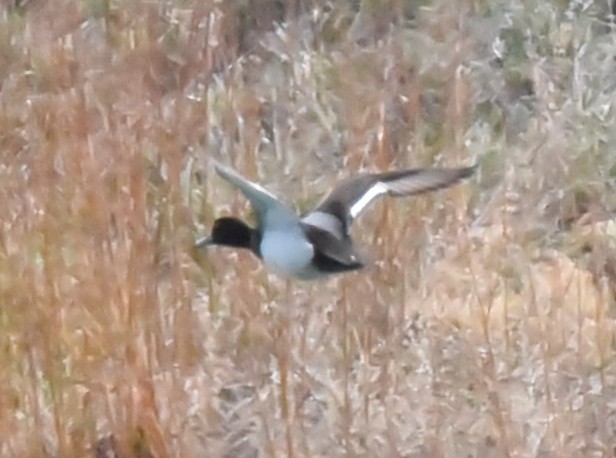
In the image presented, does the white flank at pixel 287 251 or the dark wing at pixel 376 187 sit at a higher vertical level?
the dark wing at pixel 376 187

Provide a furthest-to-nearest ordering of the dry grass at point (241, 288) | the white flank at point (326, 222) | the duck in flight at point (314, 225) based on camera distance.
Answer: the dry grass at point (241, 288)
the white flank at point (326, 222)
the duck in flight at point (314, 225)

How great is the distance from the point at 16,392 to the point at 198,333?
0.27 m

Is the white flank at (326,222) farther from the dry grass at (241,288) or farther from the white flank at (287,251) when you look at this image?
the dry grass at (241,288)

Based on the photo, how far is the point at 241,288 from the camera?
70.1 inches

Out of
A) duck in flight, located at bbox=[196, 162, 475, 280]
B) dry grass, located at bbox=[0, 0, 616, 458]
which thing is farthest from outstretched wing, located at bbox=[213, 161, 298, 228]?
dry grass, located at bbox=[0, 0, 616, 458]

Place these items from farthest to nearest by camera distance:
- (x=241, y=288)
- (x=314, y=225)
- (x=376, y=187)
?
(x=241, y=288) → (x=376, y=187) → (x=314, y=225)

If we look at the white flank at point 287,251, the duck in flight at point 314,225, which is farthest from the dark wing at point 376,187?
the white flank at point 287,251

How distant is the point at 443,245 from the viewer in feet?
6.42

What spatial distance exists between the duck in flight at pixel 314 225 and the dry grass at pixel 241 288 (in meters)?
0.18

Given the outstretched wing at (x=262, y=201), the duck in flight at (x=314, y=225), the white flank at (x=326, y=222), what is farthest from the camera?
the white flank at (x=326, y=222)

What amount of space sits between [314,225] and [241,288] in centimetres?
40

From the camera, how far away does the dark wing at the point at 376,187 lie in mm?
1470

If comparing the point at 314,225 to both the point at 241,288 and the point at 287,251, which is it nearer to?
the point at 287,251

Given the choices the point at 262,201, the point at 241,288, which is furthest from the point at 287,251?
the point at 241,288
